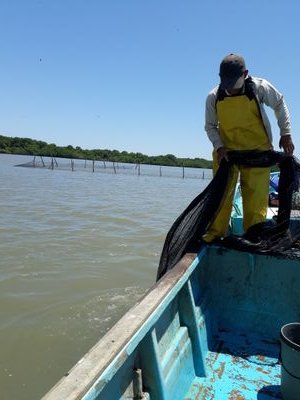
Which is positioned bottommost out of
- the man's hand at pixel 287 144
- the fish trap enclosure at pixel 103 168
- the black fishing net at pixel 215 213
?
the fish trap enclosure at pixel 103 168

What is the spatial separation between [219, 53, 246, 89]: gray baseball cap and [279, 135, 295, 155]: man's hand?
0.74m

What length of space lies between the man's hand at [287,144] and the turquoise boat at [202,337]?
3.29ft

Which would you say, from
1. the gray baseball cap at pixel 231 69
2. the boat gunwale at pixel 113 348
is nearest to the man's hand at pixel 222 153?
the gray baseball cap at pixel 231 69

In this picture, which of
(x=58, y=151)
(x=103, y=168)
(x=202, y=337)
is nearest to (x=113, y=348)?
(x=202, y=337)

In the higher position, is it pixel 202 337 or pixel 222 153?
pixel 222 153

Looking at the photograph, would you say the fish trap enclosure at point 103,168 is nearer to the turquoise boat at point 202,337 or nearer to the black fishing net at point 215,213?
the black fishing net at point 215,213

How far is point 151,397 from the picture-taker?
2.19 meters

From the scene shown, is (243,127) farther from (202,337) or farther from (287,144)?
(202,337)

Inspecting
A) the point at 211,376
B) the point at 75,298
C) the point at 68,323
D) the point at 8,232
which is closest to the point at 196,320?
the point at 211,376

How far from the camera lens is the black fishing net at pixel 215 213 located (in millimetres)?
3648

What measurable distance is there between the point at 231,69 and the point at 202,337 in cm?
211

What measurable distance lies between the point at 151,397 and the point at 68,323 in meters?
2.96

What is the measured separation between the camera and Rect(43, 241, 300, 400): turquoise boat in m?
1.73

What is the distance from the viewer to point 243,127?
3691mm
